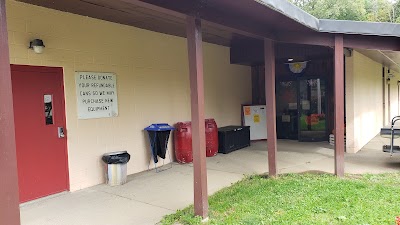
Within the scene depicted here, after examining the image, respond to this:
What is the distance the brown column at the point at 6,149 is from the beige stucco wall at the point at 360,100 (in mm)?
7442

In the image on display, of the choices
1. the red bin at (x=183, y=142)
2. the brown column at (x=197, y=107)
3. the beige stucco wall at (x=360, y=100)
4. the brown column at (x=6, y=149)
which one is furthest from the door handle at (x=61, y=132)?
the beige stucco wall at (x=360, y=100)

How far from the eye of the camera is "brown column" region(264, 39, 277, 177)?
552 cm

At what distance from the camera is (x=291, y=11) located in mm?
4281

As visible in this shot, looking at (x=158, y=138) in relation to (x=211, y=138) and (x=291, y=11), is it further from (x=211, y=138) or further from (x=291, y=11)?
(x=291, y=11)

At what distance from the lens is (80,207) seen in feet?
14.4

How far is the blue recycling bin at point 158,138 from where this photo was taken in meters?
6.30

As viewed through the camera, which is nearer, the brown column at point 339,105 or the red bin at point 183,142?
the brown column at point 339,105

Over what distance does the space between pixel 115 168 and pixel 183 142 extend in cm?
197

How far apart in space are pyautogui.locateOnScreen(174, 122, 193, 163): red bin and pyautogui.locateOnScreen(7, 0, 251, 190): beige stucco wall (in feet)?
1.23

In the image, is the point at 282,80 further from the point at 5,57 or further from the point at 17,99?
the point at 5,57

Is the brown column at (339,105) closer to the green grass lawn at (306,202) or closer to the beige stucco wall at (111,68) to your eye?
the green grass lawn at (306,202)

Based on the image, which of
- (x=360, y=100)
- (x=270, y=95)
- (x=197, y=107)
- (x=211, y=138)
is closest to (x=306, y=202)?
(x=197, y=107)

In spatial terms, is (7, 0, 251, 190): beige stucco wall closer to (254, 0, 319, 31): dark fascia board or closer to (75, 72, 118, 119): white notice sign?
(75, 72, 118, 119): white notice sign

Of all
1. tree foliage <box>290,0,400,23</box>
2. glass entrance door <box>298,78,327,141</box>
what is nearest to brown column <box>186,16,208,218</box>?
glass entrance door <box>298,78,327,141</box>
